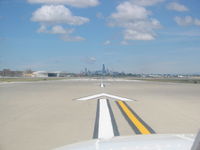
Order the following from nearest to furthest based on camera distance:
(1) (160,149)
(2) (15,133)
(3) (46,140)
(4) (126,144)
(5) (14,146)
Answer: (1) (160,149) → (4) (126,144) → (5) (14,146) → (3) (46,140) → (2) (15,133)

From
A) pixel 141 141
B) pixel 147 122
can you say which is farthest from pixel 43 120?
pixel 141 141

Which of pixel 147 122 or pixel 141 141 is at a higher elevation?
pixel 141 141

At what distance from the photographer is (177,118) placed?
Result: 8.28 meters

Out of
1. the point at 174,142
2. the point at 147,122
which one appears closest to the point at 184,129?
the point at 147,122

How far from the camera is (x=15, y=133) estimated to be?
6.19m

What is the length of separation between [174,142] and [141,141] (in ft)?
1.41

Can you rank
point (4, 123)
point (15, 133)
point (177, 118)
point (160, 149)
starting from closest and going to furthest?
point (160, 149) → point (15, 133) → point (4, 123) → point (177, 118)

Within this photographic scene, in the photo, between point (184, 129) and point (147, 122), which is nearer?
point (184, 129)

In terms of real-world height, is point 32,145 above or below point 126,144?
below

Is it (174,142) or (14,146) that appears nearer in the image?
(174,142)

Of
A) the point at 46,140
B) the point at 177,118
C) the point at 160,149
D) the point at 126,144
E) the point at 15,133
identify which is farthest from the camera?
the point at 177,118

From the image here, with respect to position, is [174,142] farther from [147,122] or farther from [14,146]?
[147,122]

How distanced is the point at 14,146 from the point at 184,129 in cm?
404

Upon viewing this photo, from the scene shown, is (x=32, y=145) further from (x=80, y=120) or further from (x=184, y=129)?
(x=184, y=129)
